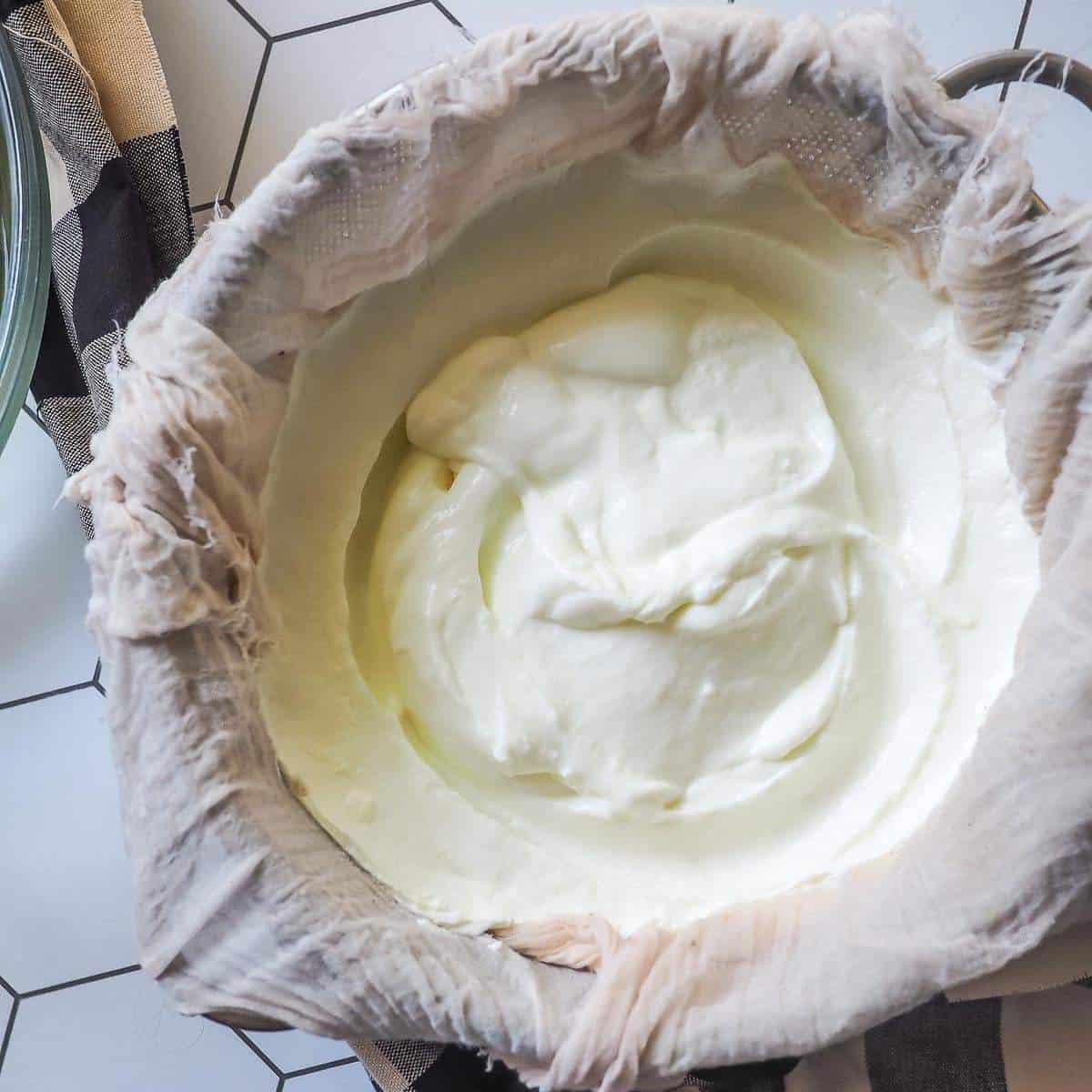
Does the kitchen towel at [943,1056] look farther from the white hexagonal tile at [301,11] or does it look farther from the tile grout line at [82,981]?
the white hexagonal tile at [301,11]

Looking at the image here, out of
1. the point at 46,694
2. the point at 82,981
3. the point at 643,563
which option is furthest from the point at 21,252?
the point at 82,981

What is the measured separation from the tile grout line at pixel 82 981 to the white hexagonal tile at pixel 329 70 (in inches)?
24.1

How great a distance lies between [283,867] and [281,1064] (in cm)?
39

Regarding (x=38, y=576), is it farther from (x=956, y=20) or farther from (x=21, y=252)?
(x=956, y=20)

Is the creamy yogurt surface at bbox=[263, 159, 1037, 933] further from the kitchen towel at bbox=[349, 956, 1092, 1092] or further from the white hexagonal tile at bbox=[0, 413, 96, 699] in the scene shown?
the white hexagonal tile at bbox=[0, 413, 96, 699]

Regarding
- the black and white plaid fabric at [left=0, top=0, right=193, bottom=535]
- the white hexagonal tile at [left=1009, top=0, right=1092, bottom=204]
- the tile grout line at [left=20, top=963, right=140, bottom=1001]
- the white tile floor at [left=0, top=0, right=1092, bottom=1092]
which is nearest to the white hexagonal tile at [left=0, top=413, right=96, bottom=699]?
the white tile floor at [left=0, top=0, right=1092, bottom=1092]

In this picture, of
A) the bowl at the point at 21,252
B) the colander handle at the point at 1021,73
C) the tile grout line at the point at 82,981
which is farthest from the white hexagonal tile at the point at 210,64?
the tile grout line at the point at 82,981

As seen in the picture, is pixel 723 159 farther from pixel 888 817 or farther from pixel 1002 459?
pixel 888 817

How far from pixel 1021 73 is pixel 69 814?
0.82 metres

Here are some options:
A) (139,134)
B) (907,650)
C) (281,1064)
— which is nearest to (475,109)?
(139,134)

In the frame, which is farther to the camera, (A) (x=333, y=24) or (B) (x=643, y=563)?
(A) (x=333, y=24)

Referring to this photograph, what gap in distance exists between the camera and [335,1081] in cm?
78

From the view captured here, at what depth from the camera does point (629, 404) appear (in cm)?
64

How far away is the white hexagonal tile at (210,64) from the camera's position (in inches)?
29.4
